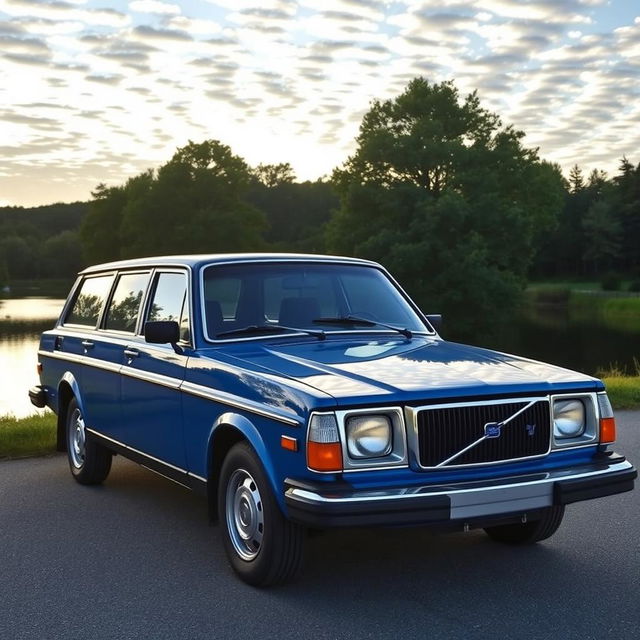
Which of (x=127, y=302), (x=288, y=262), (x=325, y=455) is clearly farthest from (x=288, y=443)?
(x=127, y=302)

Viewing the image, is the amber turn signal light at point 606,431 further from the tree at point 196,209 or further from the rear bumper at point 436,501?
the tree at point 196,209

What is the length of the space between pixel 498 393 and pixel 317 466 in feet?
3.41

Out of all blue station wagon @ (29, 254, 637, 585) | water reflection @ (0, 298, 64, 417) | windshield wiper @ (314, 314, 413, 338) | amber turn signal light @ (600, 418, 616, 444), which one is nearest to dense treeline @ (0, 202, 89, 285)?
water reflection @ (0, 298, 64, 417)

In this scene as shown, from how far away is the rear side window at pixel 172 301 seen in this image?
6309 millimetres

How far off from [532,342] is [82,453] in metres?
42.0

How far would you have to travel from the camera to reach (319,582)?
5.27 metres

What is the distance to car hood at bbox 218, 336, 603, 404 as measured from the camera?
4.84 meters

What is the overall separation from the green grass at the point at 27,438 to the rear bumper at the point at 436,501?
5328mm

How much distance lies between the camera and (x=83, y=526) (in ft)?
21.4

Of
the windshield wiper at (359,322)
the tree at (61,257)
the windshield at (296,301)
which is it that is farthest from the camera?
the tree at (61,257)

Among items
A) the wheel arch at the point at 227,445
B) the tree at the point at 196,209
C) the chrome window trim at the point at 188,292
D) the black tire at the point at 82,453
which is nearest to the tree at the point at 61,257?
the tree at the point at 196,209

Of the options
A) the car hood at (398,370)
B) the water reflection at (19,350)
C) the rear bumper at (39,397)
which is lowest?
the water reflection at (19,350)

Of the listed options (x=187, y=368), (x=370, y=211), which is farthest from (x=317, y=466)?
(x=370, y=211)

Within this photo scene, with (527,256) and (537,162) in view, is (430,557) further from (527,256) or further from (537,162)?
(537,162)
